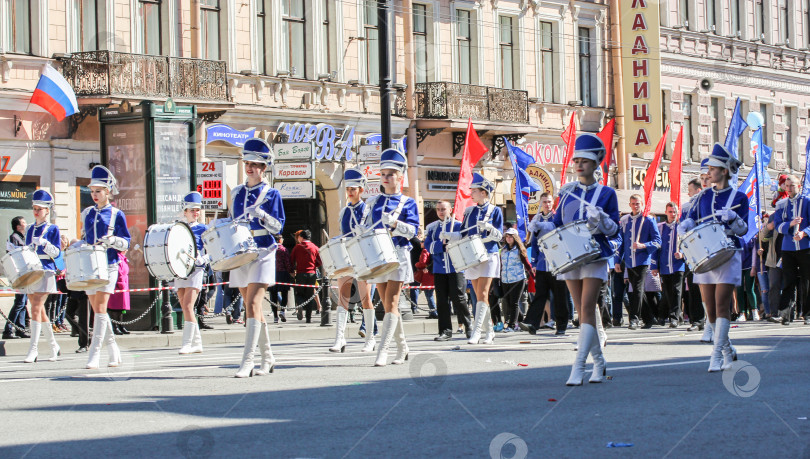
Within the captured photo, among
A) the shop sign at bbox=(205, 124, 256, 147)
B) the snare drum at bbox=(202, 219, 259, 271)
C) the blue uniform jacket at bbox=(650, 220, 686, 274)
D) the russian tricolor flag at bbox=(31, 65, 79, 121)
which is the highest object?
the russian tricolor flag at bbox=(31, 65, 79, 121)

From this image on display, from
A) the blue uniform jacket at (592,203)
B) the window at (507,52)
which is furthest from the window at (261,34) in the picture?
the blue uniform jacket at (592,203)

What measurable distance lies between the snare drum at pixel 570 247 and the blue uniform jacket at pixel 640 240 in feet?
31.6

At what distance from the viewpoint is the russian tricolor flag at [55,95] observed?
25609 millimetres

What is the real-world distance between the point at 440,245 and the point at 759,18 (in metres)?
34.2

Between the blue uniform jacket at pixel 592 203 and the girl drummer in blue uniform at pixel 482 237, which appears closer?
the blue uniform jacket at pixel 592 203

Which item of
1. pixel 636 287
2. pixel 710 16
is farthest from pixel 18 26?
pixel 710 16

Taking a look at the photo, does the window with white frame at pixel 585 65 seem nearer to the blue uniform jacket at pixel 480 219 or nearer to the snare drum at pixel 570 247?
the blue uniform jacket at pixel 480 219

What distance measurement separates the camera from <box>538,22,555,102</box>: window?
4056cm

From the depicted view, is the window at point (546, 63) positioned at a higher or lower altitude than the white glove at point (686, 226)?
higher

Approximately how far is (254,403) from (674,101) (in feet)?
119

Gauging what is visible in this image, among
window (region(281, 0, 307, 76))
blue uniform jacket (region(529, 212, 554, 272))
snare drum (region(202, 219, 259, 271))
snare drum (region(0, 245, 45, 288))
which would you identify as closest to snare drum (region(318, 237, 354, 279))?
snare drum (region(202, 219, 259, 271))

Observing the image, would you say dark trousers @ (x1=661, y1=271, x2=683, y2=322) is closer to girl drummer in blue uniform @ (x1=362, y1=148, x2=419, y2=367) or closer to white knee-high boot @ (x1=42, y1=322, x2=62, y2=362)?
girl drummer in blue uniform @ (x1=362, y1=148, x2=419, y2=367)

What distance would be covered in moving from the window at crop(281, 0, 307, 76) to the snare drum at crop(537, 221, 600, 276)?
2351cm

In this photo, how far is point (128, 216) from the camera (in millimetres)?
21125
